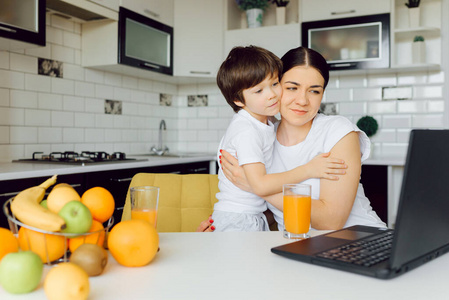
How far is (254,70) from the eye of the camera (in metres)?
1.61

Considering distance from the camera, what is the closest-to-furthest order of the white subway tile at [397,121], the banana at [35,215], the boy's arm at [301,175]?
the banana at [35,215]
the boy's arm at [301,175]
the white subway tile at [397,121]

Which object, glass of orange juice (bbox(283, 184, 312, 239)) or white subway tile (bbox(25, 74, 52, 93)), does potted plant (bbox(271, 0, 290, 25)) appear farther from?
glass of orange juice (bbox(283, 184, 312, 239))

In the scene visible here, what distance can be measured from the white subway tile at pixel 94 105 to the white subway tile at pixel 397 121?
93.6 inches

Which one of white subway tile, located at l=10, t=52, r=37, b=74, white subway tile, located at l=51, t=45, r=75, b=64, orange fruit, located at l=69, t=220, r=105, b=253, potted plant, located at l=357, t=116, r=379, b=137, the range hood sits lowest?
orange fruit, located at l=69, t=220, r=105, b=253

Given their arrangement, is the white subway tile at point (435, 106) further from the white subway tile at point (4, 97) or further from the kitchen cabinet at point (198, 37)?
the white subway tile at point (4, 97)

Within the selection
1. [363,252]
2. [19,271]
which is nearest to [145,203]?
[19,271]

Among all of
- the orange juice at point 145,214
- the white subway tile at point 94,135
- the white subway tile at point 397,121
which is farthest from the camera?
the white subway tile at point 397,121

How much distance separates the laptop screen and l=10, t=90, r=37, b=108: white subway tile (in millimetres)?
2635

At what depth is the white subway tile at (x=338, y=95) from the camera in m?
3.96

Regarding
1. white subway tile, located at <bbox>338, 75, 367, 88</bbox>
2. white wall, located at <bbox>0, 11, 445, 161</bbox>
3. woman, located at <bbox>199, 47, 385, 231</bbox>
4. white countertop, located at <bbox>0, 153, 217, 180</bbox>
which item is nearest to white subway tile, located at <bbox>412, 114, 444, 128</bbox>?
white wall, located at <bbox>0, 11, 445, 161</bbox>

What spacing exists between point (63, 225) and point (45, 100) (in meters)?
2.46

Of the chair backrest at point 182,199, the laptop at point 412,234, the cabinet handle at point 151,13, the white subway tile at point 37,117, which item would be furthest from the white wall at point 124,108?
the laptop at point 412,234

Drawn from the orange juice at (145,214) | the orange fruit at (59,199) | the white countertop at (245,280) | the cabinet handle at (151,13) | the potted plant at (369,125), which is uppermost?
the cabinet handle at (151,13)

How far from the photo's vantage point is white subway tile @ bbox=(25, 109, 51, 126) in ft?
9.49
